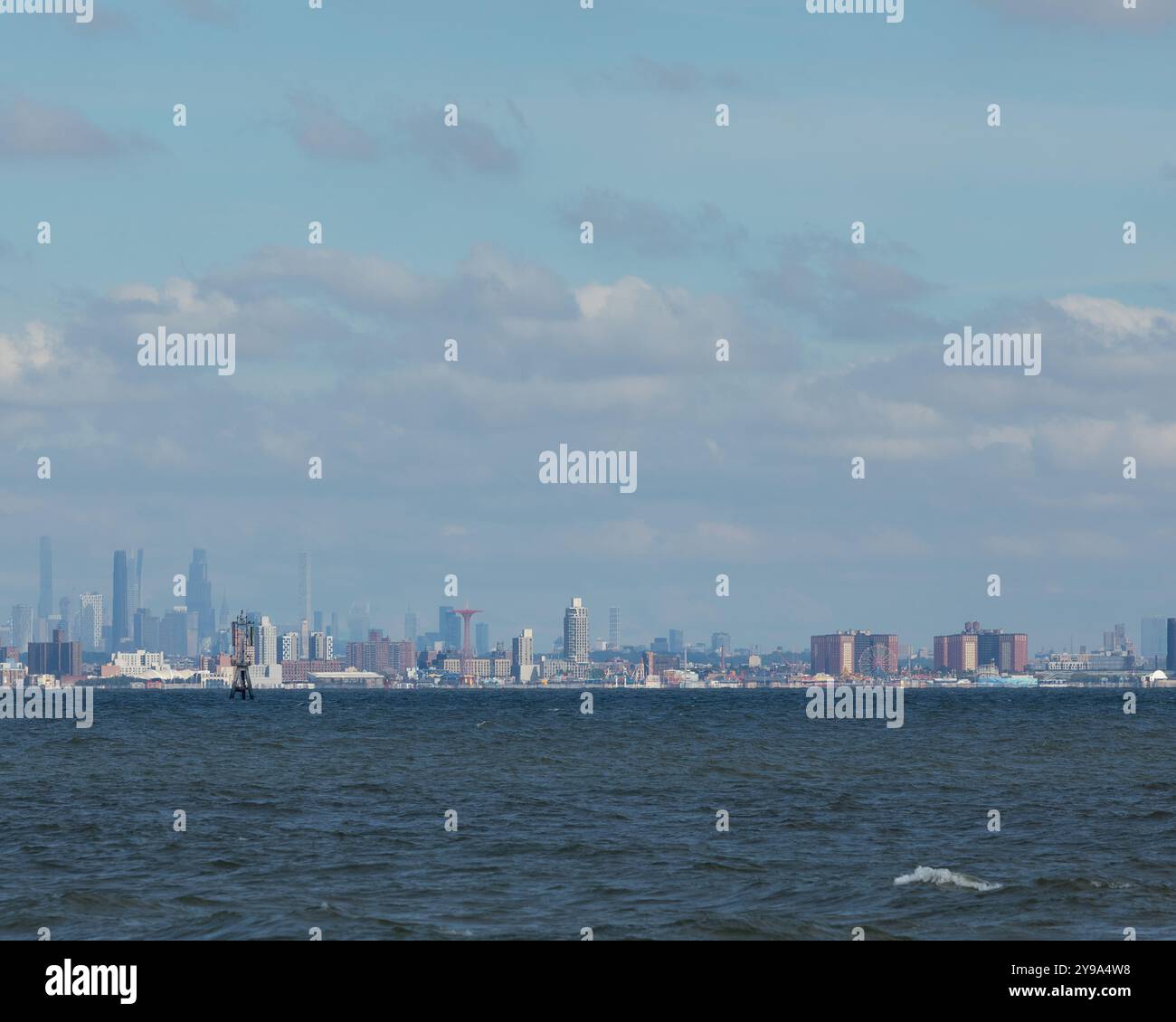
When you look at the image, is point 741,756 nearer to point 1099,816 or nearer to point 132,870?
point 1099,816

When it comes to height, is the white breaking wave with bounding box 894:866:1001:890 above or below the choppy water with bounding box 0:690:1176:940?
above

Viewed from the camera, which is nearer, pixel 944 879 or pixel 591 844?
pixel 944 879

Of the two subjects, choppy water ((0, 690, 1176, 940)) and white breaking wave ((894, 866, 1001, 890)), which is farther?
white breaking wave ((894, 866, 1001, 890))

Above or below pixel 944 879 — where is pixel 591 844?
below

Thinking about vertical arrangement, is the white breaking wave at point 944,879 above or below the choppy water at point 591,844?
above
